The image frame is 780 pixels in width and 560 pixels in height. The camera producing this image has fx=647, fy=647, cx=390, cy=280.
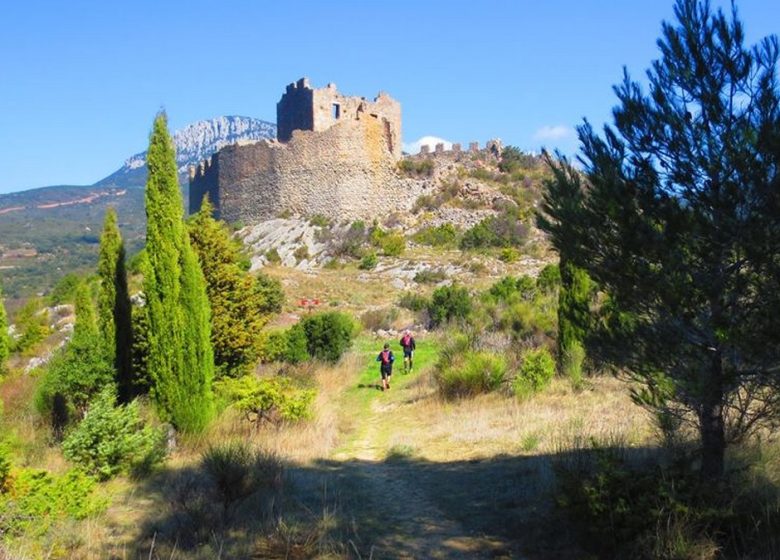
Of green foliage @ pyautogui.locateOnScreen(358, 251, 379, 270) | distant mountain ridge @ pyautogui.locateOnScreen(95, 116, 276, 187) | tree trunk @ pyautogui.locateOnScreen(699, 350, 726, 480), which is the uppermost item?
distant mountain ridge @ pyautogui.locateOnScreen(95, 116, 276, 187)

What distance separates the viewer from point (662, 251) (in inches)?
181

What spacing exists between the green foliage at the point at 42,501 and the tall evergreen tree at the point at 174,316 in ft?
7.74

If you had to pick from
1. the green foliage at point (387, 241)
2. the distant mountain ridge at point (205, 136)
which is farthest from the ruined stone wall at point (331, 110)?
the distant mountain ridge at point (205, 136)

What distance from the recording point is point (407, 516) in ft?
20.1

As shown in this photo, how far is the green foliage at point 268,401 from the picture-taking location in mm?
9703

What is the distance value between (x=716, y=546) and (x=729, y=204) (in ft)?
7.49

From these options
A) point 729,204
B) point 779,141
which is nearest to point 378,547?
point 729,204

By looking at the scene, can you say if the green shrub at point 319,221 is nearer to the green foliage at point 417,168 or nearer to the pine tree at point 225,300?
the green foliage at point 417,168

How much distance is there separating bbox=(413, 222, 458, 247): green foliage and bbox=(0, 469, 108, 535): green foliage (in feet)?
91.9

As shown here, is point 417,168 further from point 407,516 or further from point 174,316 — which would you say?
point 407,516

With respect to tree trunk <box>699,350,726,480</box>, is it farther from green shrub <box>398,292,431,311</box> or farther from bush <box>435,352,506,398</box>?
green shrub <box>398,292,431,311</box>

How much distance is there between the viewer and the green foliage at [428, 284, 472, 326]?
2022 cm

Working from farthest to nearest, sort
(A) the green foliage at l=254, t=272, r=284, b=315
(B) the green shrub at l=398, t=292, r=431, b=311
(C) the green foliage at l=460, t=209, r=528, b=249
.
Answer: (C) the green foliage at l=460, t=209, r=528, b=249 < (B) the green shrub at l=398, t=292, r=431, b=311 < (A) the green foliage at l=254, t=272, r=284, b=315

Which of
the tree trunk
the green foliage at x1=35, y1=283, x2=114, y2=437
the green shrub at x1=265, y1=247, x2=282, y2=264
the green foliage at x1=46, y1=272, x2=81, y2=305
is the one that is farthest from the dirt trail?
the green shrub at x1=265, y1=247, x2=282, y2=264
